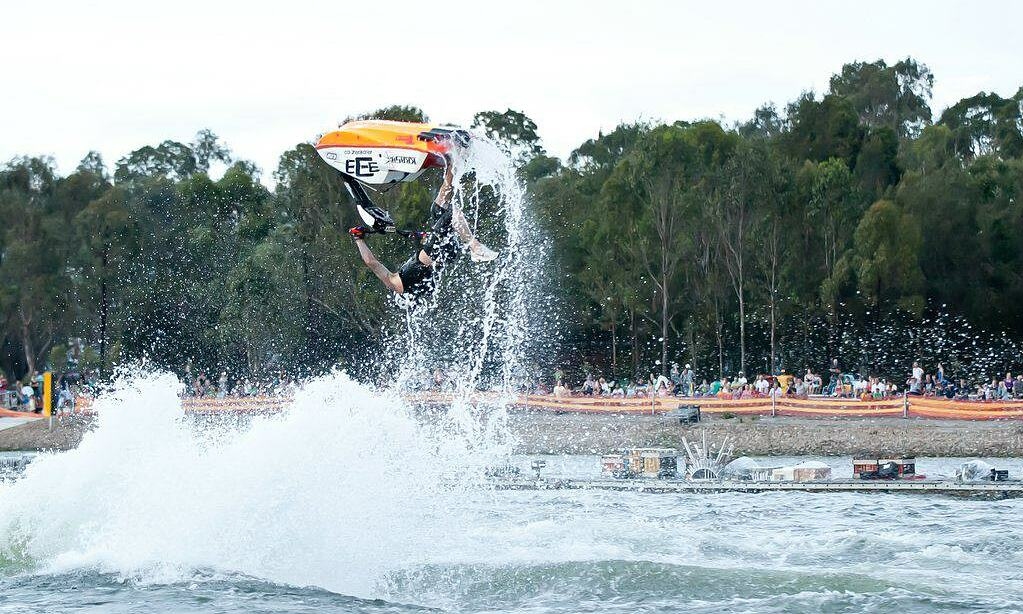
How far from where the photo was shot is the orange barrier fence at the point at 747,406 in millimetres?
53906

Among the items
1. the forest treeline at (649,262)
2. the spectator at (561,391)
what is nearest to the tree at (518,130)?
the forest treeline at (649,262)

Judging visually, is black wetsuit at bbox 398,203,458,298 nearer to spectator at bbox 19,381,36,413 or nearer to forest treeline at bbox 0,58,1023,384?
forest treeline at bbox 0,58,1023,384

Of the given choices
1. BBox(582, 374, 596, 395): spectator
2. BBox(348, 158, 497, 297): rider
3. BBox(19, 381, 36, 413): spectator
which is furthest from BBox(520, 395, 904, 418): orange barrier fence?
BBox(348, 158, 497, 297): rider

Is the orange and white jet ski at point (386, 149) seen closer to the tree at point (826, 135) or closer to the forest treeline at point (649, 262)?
the forest treeline at point (649, 262)

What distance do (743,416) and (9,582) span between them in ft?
111

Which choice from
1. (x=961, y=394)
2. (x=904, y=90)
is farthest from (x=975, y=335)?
(x=904, y=90)

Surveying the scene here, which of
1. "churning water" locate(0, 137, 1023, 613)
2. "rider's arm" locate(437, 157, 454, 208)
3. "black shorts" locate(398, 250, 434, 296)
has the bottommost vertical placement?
"churning water" locate(0, 137, 1023, 613)

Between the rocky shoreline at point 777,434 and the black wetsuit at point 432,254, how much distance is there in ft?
88.0

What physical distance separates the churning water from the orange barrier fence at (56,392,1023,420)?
18.6 metres

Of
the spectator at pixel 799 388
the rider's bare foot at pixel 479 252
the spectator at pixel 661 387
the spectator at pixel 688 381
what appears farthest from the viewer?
the spectator at pixel 688 381

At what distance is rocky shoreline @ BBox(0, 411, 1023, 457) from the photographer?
52500 millimetres

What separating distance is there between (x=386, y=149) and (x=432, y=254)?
2251 mm

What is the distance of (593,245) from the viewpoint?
2881 inches

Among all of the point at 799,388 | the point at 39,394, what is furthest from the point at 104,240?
the point at 799,388
